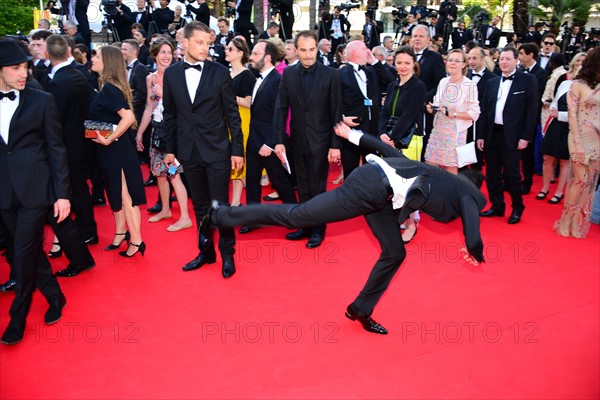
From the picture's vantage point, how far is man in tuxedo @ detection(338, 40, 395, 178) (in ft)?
16.5

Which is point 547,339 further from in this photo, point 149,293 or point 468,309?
point 149,293

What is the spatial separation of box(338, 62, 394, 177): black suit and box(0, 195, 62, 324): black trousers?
283cm

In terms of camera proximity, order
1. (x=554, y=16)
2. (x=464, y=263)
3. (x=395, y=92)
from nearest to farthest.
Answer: (x=464, y=263) → (x=395, y=92) → (x=554, y=16)

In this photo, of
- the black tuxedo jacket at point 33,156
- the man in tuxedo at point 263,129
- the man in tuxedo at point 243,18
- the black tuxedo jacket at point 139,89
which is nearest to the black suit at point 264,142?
the man in tuxedo at point 263,129

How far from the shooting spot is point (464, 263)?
4551mm

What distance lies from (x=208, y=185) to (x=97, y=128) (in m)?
0.94

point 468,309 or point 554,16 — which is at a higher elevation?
point 554,16

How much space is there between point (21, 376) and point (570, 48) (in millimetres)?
12087

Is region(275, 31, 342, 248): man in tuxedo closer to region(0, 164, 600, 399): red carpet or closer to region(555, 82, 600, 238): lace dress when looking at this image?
region(0, 164, 600, 399): red carpet

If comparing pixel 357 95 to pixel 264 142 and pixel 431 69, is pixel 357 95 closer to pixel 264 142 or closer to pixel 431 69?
pixel 264 142

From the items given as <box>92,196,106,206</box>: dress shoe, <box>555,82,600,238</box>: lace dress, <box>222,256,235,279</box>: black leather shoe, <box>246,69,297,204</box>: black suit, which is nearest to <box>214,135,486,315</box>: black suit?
<box>222,256,235,279</box>: black leather shoe

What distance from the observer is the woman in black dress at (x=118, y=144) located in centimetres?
422

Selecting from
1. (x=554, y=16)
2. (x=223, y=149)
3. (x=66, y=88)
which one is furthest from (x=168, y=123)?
(x=554, y=16)

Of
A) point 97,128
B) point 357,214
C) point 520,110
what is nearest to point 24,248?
point 97,128
